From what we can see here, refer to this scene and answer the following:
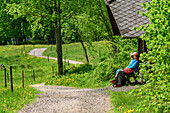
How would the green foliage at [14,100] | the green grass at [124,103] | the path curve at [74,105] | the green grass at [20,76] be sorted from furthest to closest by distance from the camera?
the green grass at [20,76]
the green foliage at [14,100]
the path curve at [74,105]
the green grass at [124,103]

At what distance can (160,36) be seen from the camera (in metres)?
4.85

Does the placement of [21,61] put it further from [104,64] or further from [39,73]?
[104,64]

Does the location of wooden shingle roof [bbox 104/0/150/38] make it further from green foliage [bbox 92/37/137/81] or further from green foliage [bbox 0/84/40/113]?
green foliage [bbox 0/84/40/113]

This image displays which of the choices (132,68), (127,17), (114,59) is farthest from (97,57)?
(127,17)

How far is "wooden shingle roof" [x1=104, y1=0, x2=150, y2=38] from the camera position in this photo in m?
9.32

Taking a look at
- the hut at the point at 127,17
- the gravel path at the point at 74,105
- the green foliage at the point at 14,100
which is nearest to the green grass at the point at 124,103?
the gravel path at the point at 74,105

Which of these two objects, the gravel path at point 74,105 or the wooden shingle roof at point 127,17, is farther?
the wooden shingle roof at point 127,17

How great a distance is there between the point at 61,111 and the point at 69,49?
43.1 m

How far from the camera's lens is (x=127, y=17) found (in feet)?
32.5

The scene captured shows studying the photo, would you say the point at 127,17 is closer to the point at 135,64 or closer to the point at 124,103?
the point at 135,64

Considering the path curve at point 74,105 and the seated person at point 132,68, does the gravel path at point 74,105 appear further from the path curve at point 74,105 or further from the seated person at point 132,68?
the seated person at point 132,68

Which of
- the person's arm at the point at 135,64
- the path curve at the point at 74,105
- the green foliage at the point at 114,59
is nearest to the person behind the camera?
the path curve at the point at 74,105

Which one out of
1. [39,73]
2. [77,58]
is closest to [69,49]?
[77,58]

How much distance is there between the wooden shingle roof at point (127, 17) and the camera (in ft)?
30.6
